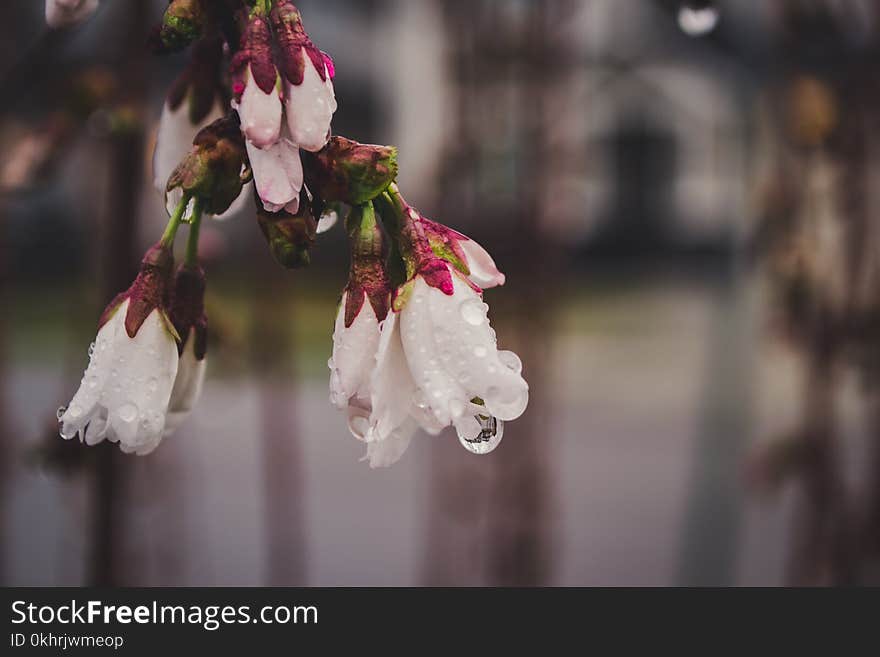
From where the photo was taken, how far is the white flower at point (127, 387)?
0.44m

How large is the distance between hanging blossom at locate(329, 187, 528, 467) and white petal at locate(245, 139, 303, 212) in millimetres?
47

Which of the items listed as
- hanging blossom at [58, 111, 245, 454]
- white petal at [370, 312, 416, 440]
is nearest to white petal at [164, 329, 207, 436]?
hanging blossom at [58, 111, 245, 454]

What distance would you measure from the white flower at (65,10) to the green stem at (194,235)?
0.14m

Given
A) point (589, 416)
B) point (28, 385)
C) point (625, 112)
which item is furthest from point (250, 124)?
point (625, 112)

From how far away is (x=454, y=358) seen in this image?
0.45 metres

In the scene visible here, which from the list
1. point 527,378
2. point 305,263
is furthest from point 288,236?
point 527,378

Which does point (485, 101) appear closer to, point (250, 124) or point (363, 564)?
point (250, 124)

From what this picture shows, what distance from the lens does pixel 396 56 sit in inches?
431

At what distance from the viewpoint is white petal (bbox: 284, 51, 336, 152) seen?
43 centimetres

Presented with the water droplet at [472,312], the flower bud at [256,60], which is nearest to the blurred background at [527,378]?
the flower bud at [256,60]

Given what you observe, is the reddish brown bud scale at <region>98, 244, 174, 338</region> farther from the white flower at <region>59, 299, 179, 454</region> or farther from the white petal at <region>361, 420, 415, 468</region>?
the white petal at <region>361, 420, 415, 468</region>

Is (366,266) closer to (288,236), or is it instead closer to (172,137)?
(288,236)

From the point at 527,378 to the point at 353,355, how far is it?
1.22 m

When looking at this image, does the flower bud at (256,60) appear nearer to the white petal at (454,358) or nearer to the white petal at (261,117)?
the white petal at (261,117)
